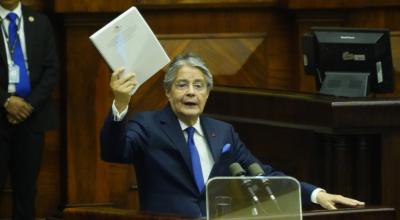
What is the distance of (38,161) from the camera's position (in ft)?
19.1

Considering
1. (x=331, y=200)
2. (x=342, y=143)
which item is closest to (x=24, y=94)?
(x=342, y=143)

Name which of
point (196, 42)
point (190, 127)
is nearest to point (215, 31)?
point (196, 42)

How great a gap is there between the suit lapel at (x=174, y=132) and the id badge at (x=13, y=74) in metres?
2.06

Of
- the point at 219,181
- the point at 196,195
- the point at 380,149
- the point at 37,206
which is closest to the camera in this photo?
the point at 219,181

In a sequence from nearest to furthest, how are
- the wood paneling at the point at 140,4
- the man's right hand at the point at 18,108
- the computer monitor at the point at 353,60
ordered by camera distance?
the computer monitor at the point at 353,60
the man's right hand at the point at 18,108
the wood paneling at the point at 140,4

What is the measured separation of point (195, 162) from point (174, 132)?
0.44ft

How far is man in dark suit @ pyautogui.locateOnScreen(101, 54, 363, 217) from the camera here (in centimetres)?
359

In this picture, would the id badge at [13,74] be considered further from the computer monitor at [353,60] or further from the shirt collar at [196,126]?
the shirt collar at [196,126]

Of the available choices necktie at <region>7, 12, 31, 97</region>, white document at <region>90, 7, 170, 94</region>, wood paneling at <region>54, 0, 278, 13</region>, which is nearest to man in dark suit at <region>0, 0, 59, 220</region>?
necktie at <region>7, 12, 31, 97</region>

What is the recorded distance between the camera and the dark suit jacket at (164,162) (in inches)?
143

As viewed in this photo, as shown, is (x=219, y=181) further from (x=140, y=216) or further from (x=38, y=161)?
(x=38, y=161)

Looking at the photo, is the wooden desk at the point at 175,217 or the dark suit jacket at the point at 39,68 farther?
the dark suit jacket at the point at 39,68

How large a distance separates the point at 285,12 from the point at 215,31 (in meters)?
0.47

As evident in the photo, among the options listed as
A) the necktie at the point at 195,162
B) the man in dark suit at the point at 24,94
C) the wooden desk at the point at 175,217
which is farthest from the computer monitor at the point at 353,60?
the wooden desk at the point at 175,217
